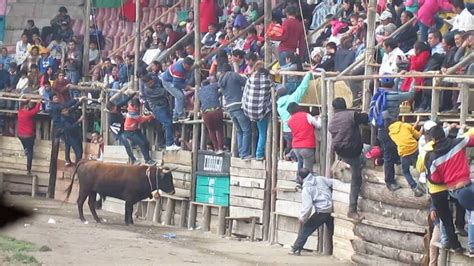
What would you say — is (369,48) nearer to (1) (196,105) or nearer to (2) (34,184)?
(1) (196,105)

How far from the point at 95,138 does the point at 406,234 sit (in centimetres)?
1306

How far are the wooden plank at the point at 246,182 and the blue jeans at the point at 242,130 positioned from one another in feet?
1.40

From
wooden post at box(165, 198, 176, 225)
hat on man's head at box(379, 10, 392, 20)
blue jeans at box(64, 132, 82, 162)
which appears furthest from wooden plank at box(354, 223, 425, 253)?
blue jeans at box(64, 132, 82, 162)

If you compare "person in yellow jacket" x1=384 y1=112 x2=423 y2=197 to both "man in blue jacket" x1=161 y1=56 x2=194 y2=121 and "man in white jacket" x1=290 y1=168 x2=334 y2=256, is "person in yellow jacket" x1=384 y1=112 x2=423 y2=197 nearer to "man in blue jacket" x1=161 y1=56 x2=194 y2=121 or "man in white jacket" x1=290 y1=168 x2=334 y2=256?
"man in white jacket" x1=290 y1=168 x2=334 y2=256

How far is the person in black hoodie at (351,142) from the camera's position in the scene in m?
23.4

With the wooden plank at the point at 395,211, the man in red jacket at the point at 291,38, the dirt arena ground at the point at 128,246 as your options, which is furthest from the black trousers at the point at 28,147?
the wooden plank at the point at 395,211

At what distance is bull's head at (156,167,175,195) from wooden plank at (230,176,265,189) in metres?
1.99

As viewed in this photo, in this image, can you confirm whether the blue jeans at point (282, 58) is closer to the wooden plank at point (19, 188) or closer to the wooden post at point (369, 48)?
the wooden post at point (369, 48)

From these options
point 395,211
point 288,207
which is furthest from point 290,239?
point 395,211

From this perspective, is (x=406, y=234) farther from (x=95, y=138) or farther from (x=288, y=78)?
(x=95, y=138)

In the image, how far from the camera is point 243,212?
2788 cm

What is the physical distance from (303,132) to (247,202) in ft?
9.76

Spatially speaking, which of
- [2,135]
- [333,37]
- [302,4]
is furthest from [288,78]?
[2,135]

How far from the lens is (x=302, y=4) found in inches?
1211
